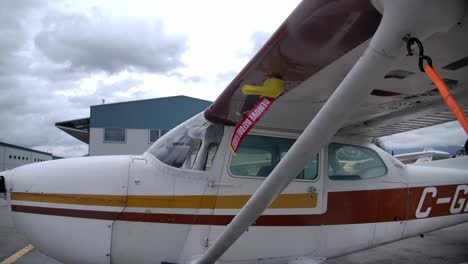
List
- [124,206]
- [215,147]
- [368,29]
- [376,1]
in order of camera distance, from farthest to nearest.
A: [215,147], [124,206], [368,29], [376,1]

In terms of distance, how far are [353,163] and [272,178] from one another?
7.46ft

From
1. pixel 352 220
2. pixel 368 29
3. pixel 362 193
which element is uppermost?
pixel 368 29

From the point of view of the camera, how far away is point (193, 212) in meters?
3.37

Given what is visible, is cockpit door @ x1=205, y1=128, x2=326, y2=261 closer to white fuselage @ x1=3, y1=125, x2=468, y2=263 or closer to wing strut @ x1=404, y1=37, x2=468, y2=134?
white fuselage @ x1=3, y1=125, x2=468, y2=263

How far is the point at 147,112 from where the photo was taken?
22.6 meters

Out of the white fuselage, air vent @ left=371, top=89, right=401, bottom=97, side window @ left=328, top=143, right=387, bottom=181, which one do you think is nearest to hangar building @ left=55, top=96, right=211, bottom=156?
side window @ left=328, top=143, right=387, bottom=181

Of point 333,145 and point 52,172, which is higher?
point 333,145

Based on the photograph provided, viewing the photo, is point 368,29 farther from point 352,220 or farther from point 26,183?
point 26,183

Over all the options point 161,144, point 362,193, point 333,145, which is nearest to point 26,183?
point 161,144

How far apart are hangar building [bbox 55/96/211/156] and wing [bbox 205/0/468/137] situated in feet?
61.1

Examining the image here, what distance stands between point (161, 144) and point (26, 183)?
1.31m

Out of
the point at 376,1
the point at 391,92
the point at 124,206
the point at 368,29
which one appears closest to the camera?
the point at 376,1

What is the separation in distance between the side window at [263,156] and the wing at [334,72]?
16 cm

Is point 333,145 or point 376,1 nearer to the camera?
point 376,1
